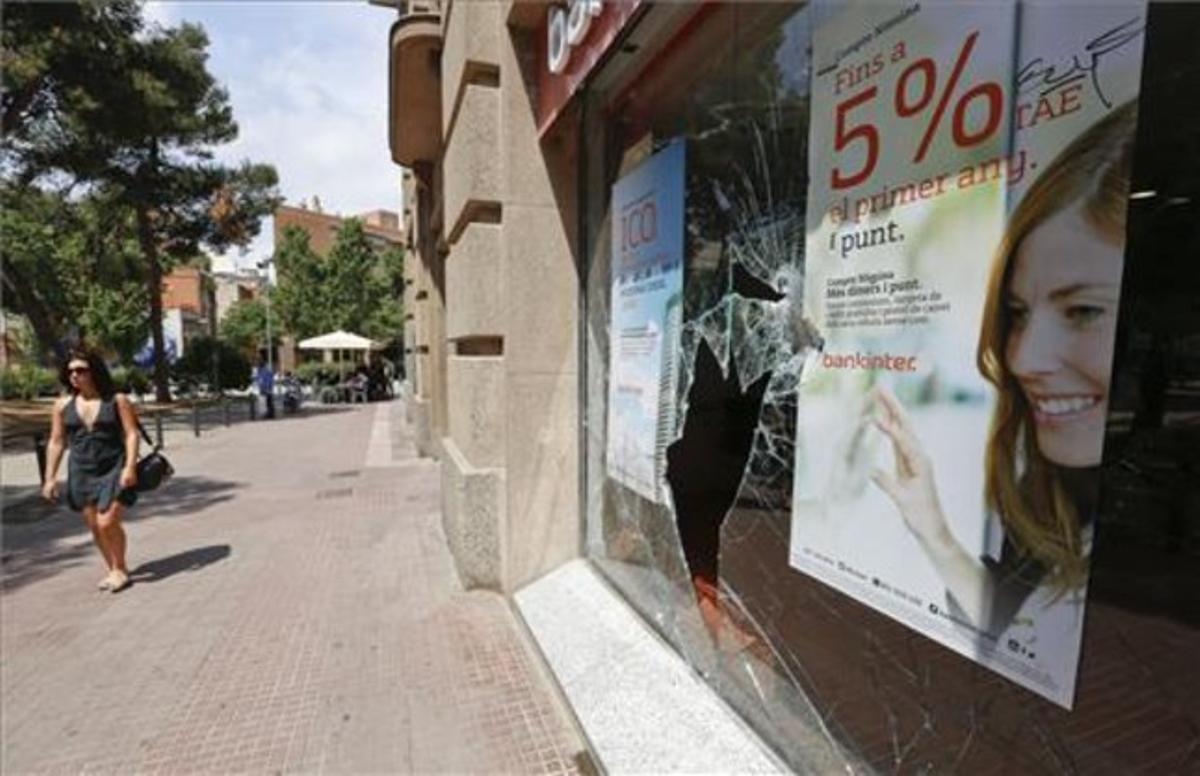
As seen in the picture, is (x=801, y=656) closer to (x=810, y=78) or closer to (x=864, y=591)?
(x=864, y=591)

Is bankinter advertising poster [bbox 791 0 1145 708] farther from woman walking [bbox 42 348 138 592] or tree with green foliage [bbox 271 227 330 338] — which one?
tree with green foliage [bbox 271 227 330 338]

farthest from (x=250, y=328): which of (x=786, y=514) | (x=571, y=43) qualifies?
(x=786, y=514)

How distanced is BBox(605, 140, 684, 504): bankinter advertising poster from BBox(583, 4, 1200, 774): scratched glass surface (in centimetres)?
11

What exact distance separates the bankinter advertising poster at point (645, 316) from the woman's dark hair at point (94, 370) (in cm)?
387

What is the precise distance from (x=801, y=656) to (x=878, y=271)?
4.68 ft

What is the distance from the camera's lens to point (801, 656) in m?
2.65

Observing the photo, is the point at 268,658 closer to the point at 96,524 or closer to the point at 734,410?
the point at 96,524

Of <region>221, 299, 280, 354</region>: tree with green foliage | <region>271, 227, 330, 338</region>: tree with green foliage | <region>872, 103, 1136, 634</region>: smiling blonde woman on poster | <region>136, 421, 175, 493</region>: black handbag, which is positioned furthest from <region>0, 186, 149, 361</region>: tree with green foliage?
<region>872, 103, 1136, 634</region>: smiling blonde woman on poster

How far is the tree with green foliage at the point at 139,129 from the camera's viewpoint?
15.5m

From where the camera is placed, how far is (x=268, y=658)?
4211 mm

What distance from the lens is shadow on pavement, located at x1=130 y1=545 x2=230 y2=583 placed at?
591 cm

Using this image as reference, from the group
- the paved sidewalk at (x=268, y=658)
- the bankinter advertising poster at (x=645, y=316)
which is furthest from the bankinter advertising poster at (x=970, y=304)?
the paved sidewalk at (x=268, y=658)

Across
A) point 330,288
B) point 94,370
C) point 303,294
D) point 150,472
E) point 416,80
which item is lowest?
point 150,472

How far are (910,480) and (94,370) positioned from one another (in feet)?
18.6
